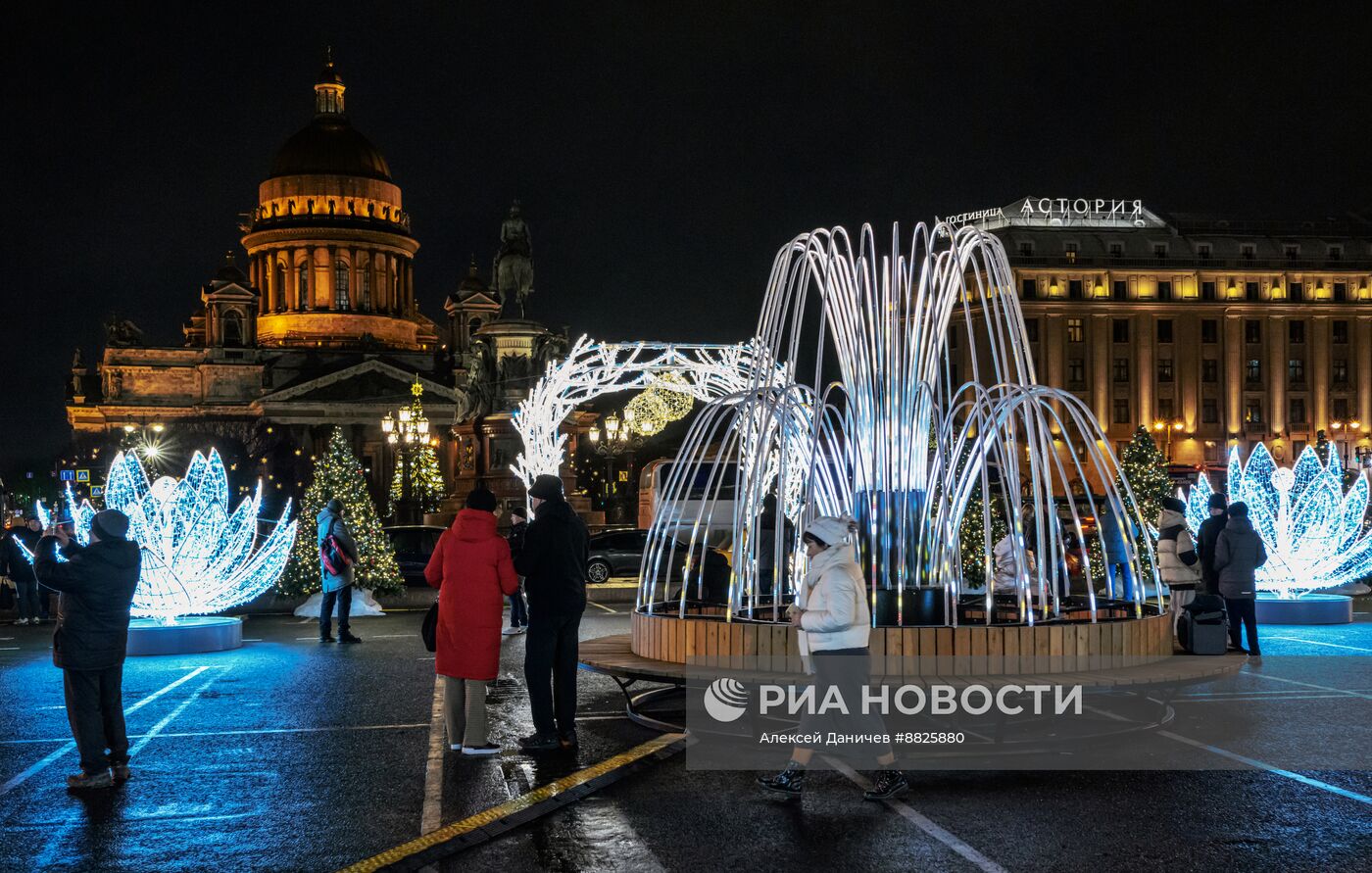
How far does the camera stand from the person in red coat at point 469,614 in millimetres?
9852

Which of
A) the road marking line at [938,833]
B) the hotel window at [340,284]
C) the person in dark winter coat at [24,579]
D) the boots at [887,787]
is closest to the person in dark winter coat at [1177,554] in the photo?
the road marking line at [938,833]

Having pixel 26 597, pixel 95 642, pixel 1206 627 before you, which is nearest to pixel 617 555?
pixel 26 597

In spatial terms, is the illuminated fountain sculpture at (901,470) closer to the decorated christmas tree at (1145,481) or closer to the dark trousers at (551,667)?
the dark trousers at (551,667)

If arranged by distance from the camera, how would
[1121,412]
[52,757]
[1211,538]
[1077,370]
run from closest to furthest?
1. [52,757]
2. [1211,538]
3. [1077,370]
4. [1121,412]

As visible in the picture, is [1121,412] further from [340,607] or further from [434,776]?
[434,776]

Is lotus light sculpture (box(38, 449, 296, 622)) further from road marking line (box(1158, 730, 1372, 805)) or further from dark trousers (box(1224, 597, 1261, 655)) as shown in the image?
road marking line (box(1158, 730, 1372, 805))

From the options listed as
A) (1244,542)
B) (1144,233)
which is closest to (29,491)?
(1144,233)

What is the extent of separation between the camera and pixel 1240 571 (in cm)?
1534

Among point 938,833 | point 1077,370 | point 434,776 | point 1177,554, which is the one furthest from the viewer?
point 1077,370

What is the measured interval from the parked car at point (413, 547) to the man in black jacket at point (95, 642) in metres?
19.6

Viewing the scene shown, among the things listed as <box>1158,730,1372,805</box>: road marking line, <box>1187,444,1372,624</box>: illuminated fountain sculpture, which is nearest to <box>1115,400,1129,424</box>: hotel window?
<box>1187,444,1372,624</box>: illuminated fountain sculpture

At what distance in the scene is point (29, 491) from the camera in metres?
132

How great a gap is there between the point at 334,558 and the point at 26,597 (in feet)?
22.7

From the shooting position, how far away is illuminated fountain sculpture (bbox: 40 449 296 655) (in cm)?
1767
